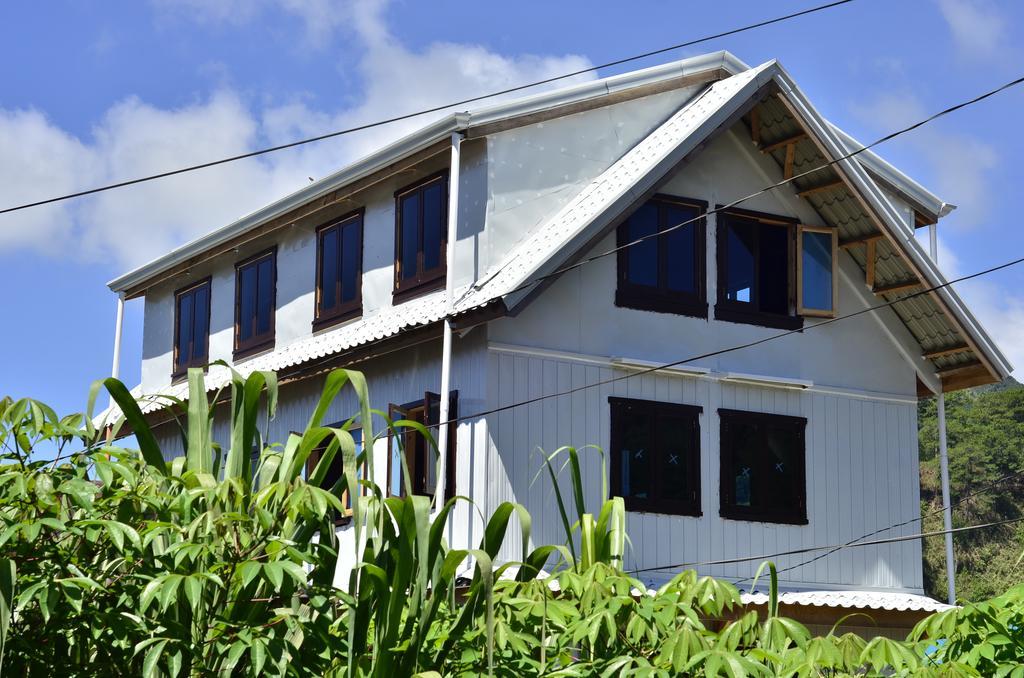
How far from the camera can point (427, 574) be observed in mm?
6289

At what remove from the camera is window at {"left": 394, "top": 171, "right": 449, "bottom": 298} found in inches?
708

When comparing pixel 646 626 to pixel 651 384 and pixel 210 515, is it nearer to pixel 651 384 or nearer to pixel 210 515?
pixel 210 515

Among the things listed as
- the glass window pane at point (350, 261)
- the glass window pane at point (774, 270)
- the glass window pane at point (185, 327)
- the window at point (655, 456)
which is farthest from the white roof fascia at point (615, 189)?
the glass window pane at point (185, 327)

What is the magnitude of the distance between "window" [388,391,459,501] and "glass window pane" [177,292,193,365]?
6.78 meters

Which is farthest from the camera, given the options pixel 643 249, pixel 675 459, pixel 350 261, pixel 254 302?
pixel 254 302

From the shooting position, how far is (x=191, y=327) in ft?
76.7

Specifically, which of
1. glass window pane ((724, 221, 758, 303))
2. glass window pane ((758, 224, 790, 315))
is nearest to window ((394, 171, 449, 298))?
glass window pane ((724, 221, 758, 303))

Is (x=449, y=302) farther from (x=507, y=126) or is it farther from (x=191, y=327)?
(x=191, y=327)

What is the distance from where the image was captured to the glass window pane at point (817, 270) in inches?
752

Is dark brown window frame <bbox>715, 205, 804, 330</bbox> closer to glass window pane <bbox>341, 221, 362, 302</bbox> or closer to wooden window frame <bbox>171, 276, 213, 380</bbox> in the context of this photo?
glass window pane <bbox>341, 221, 362, 302</bbox>

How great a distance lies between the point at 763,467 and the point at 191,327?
32.3 ft

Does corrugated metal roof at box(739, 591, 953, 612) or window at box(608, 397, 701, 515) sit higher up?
window at box(608, 397, 701, 515)

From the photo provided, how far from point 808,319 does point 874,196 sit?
189cm

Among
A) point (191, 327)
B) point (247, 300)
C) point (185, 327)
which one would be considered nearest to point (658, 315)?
point (247, 300)
